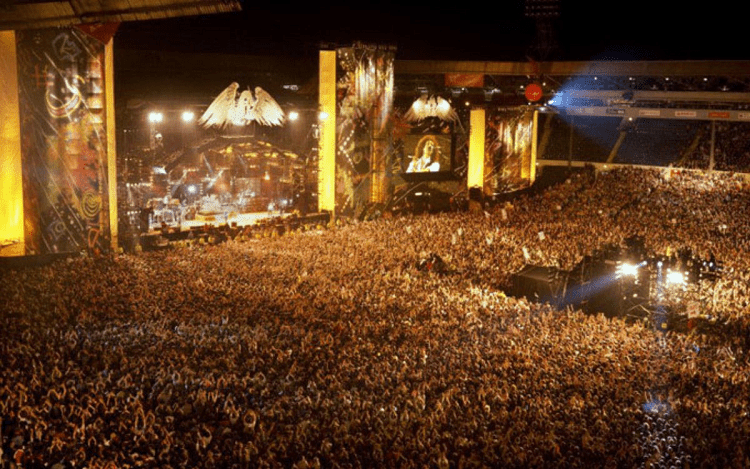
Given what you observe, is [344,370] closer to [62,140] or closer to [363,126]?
[62,140]

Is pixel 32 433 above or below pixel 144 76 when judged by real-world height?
below

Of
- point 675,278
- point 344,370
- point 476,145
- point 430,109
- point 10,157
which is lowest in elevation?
point 344,370

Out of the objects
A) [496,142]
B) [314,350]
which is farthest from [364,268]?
[496,142]

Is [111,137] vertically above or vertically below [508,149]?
below

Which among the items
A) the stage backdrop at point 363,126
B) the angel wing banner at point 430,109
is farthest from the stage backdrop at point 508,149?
the stage backdrop at point 363,126

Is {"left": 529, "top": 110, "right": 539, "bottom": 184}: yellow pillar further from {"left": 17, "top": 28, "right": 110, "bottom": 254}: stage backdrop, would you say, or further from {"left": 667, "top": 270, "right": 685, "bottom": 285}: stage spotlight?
{"left": 17, "top": 28, "right": 110, "bottom": 254}: stage backdrop

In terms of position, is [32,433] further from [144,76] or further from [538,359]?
[144,76]

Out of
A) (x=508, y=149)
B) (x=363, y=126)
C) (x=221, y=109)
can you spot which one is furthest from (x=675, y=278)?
(x=508, y=149)
